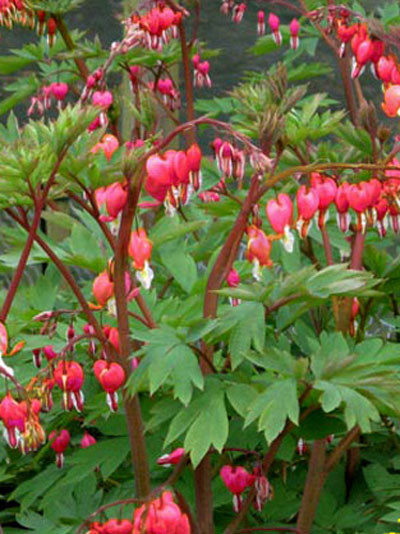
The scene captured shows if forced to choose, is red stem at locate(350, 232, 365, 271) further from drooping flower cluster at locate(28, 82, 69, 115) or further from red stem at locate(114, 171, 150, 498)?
drooping flower cluster at locate(28, 82, 69, 115)

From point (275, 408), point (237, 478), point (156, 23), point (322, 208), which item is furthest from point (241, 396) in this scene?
point (156, 23)

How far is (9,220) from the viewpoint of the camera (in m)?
3.72

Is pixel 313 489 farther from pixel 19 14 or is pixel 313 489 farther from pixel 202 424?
pixel 19 14

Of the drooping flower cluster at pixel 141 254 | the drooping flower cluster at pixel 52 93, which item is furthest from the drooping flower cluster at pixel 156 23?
the drooping flower cluster at pixel 141 254

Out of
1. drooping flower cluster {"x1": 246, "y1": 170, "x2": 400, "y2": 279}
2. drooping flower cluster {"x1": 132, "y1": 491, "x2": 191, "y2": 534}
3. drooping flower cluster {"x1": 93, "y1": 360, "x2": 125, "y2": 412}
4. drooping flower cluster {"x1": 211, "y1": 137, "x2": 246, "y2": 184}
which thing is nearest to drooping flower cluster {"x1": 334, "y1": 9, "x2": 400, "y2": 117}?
drooping flower cluster {"x1": 246, "y1": 170, "x2": 400, "y2": 279}

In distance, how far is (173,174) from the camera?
1347 mm

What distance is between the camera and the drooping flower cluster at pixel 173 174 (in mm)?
1340

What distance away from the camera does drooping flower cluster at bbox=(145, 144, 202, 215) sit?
1340 mm

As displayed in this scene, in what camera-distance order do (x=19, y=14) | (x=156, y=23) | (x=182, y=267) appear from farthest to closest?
(x=19, y=14) → (x=156, y=23) → (x=182, y=267)

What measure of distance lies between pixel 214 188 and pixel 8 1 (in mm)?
816

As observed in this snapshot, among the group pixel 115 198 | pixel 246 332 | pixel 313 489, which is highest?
pixel 115 198

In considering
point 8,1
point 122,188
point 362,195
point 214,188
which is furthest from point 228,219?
point 8,1

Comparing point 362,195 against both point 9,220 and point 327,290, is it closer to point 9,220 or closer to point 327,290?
point 327,290

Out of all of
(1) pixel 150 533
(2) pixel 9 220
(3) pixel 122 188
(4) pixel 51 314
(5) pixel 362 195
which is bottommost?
(2) pixel 9 220
